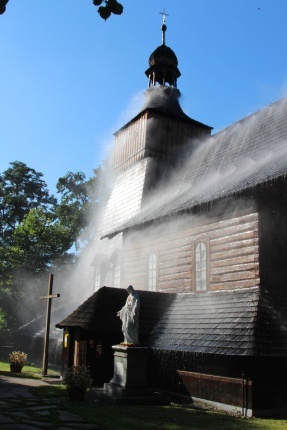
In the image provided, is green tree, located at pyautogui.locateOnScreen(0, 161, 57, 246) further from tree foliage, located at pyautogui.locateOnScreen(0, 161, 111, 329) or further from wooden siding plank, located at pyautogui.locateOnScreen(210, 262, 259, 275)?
wooden siding plank, located at pyautogui.locateOnScreen(210, 262, 259, 275)

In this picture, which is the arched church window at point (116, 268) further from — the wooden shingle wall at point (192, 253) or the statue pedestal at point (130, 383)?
the statue pedestal at point (130, 383)

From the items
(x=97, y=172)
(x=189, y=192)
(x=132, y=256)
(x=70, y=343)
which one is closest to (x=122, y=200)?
(x=132, y=256)

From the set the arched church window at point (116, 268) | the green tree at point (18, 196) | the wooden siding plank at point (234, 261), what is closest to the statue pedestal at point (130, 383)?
the wooden siding plank at point (234, 261)

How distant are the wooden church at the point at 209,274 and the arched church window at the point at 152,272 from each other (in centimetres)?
5

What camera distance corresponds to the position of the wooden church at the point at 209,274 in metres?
11.6

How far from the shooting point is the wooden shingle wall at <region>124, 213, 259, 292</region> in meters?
13.5

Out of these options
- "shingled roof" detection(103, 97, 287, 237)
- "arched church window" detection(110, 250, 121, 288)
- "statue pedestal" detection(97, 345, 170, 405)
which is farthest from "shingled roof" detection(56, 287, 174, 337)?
"arched church window" detection(110, 250, 121, 288)

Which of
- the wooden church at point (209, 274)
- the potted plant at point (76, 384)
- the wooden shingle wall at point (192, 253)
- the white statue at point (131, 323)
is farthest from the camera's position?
the wooden shingle wall at point (192, 253)

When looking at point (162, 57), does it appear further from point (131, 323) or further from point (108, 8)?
point (108, 8)

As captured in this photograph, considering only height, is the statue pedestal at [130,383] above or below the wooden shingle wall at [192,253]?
below

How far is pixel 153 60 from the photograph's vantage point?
2623cm

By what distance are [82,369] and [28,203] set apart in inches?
1695

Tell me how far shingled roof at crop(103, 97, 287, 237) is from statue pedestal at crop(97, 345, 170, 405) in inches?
204

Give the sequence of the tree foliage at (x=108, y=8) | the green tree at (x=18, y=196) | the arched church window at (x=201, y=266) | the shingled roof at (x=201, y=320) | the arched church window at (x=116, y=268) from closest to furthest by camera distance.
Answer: the tree foliage at (x=108, y=8) < the shingled roof at (x=201, y=320) < the arched church window at (x=201, y=266) < the arched church window at (x=116, y=268) < the green tree at (x=18, y=196)
